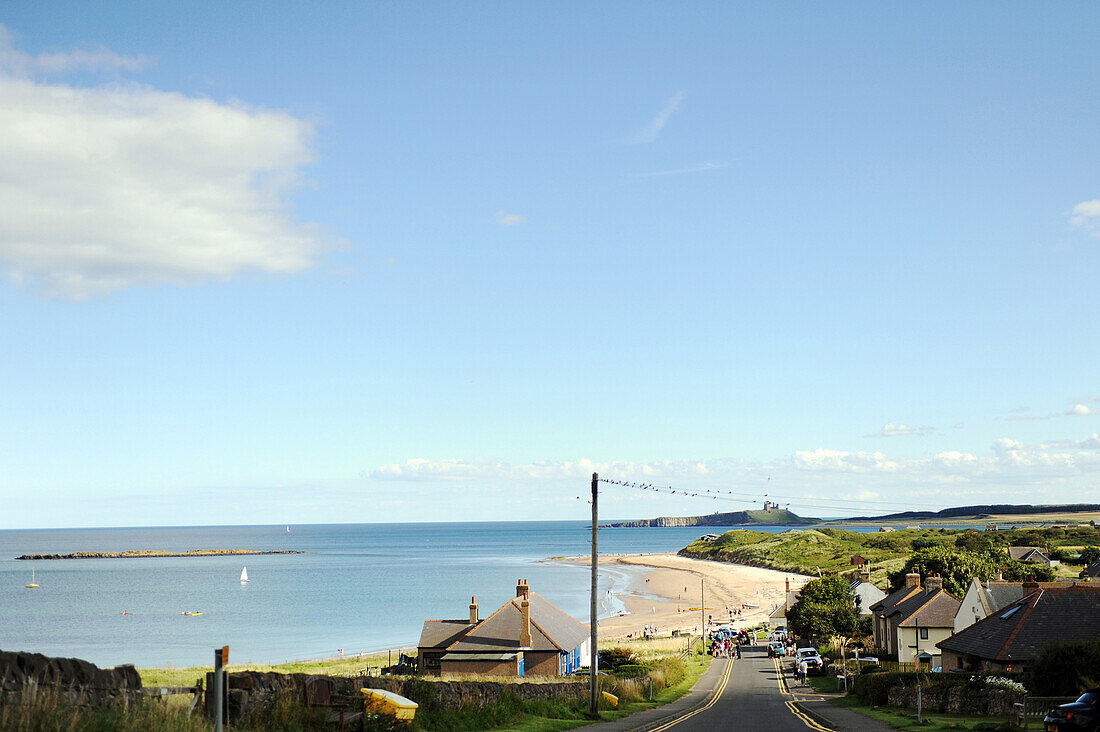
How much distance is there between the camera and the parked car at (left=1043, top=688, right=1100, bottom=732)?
2208cm

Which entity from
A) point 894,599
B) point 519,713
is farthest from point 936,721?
point 894,599

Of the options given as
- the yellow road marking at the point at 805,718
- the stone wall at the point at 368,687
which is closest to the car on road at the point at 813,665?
the yellow road marking at the point at 805,718

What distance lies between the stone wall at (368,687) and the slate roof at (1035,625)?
70.2 ft

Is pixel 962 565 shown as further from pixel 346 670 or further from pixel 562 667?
pixel 346 670

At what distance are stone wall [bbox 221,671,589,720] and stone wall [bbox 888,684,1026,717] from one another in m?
15.1

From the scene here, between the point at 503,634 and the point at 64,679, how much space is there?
40.3 metres

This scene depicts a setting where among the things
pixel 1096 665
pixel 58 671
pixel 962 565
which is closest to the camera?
pixel 58 671

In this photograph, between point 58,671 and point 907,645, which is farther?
point 907,645

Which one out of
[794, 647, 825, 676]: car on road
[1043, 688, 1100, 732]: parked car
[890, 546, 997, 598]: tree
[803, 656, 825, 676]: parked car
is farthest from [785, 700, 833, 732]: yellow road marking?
[890, 546, 997, 598]: tree

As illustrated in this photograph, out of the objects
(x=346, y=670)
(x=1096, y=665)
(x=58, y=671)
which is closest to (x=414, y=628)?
(x=346, y=670)

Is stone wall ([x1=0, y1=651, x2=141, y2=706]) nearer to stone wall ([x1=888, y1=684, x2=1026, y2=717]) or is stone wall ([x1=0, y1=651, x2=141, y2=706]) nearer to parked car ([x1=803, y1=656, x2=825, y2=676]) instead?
stone wall ([x1=888, y1=684, x2=1026, y2=717])

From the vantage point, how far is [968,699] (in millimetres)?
36062

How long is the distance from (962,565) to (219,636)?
248 feet

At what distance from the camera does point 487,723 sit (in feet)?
90.8
